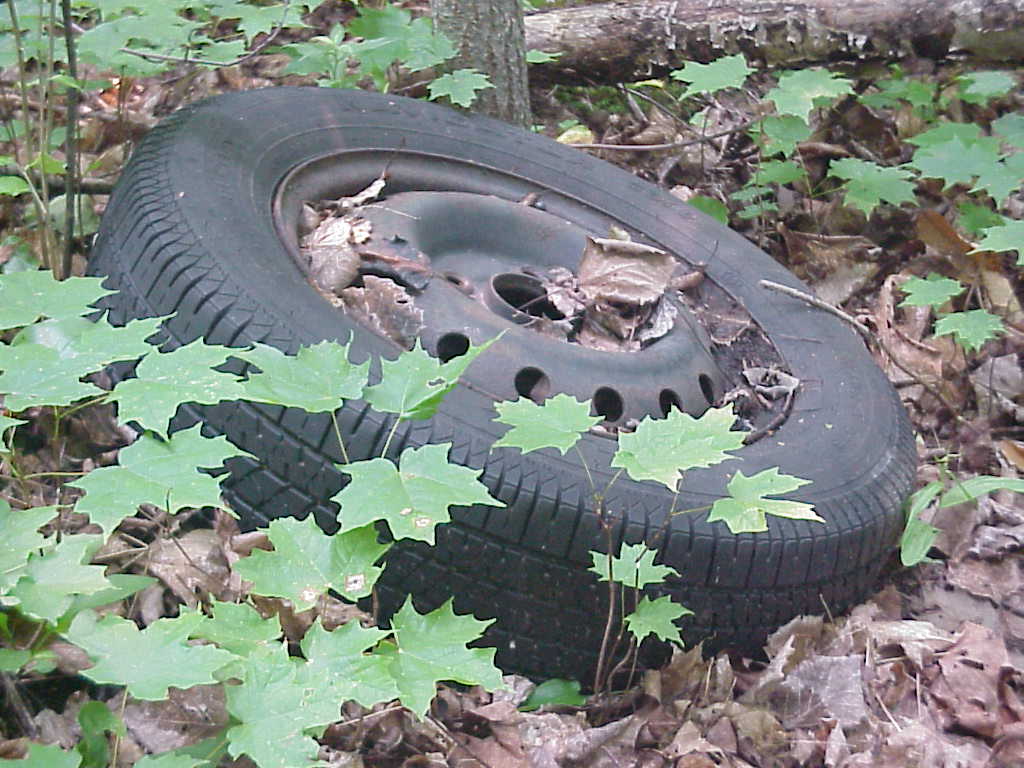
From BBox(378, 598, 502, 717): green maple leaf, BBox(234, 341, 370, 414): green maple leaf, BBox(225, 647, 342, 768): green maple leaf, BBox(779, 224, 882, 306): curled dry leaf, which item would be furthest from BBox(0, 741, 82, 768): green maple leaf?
BBox(779, 224, 882, 306): curled dry leaf

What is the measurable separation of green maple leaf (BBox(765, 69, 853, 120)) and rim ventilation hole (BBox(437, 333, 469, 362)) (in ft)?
5.39

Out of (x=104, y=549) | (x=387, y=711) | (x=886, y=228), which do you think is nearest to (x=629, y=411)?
(x=387, y=711)

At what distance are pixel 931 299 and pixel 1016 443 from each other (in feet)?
1.73

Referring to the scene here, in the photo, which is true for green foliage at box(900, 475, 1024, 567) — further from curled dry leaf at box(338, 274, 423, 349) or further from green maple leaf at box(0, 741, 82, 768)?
green maple leaf at box(0, 741, 82, 768)

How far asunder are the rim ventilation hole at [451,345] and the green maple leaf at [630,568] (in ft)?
2.41

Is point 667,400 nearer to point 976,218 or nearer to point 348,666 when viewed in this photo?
point 348,666

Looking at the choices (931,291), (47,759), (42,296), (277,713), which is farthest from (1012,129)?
(47,759)

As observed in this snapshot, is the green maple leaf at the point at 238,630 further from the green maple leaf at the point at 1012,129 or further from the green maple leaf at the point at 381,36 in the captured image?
the green maple leaf at the point at 1012,129

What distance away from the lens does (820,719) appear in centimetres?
227

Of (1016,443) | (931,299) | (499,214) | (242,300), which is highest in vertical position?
(242,300)

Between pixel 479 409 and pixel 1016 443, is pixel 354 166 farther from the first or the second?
pixel 1016 443

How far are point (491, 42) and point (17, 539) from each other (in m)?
2.68

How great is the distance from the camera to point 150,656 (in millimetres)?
1530

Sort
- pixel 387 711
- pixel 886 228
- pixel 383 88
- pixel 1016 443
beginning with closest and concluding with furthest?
pixel 387 711 → pixel 1016 443 → pixel 383 88 → pixel 886 228
